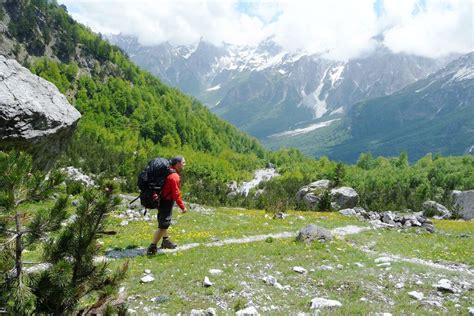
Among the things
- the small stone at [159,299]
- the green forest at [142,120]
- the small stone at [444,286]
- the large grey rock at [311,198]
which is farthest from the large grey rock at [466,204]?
the small stone at [159,299]

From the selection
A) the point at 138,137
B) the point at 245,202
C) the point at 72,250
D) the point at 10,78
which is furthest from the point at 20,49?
the point at 72,250

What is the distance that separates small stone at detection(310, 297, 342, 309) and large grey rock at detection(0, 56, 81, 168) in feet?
49.6

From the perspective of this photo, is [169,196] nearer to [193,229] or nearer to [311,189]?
[193,229]

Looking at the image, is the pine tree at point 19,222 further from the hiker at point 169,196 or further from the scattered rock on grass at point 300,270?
the scattered rock on grass at point 300,270

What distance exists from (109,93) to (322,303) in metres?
142

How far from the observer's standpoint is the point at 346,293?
12367 mm

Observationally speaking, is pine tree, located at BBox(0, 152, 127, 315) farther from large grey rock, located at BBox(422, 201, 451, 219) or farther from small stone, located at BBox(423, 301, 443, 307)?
large grey rock, located at BBox(422, 201, 451, 219)

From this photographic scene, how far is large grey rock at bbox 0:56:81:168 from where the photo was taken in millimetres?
19359

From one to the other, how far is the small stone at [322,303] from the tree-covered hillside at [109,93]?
313ft

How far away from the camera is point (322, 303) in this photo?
1120 cm

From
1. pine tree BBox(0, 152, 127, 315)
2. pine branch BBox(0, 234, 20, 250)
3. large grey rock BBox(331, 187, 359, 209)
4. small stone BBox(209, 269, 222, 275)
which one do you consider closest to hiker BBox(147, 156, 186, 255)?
small stone BBox(209, 269, 222, 275)

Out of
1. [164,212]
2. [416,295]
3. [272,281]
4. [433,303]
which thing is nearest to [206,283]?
[272,281]

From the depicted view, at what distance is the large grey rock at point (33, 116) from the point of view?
1936 centimetres

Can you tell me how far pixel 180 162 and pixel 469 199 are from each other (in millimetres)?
72105
